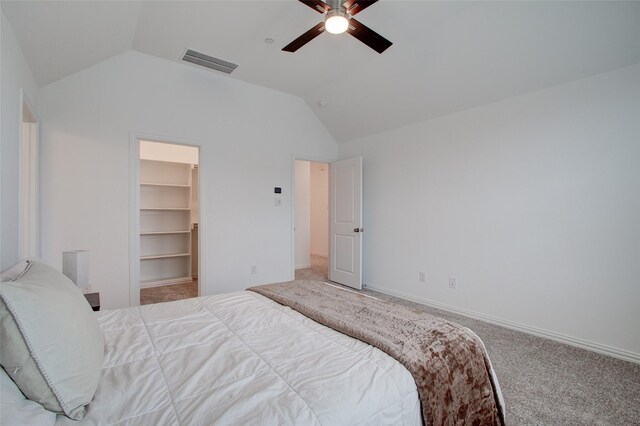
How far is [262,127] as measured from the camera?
4230mm

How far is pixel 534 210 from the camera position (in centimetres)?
290

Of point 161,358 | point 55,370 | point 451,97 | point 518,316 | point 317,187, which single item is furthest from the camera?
point 317,187

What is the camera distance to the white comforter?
87 cm

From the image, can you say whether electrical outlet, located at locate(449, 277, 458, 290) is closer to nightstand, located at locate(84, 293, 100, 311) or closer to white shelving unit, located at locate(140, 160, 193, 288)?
nightstand, located at locate(84, 293, 100, 311)

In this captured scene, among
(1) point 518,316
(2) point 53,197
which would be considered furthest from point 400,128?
(2) point 53,197

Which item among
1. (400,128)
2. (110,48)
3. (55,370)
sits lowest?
(55,370)

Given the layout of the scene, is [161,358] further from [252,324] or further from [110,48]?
[110,48]

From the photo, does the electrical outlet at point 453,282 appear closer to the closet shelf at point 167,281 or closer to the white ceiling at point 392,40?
the white ceiling at point 392,40

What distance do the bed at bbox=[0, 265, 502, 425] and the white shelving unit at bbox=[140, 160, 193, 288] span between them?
3.57 meters

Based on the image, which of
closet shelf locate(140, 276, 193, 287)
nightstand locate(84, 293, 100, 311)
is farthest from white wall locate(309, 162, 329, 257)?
nightstand locate(84, 293, 100, 311)

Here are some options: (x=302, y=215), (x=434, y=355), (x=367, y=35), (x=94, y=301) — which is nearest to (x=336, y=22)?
(x=367, y=35)

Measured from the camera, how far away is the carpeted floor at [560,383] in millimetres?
1738

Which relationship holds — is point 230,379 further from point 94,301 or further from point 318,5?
point 318,5

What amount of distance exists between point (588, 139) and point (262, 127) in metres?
3.53
